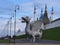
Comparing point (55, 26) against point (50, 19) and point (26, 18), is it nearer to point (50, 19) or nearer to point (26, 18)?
point (50, 19)

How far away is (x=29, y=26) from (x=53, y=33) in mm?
21260

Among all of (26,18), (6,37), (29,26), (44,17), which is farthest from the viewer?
(44,17)

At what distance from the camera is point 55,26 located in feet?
180

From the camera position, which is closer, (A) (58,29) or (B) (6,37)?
(B) (6,37)

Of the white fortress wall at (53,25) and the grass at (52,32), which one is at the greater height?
the white fortress wall at (53,25)

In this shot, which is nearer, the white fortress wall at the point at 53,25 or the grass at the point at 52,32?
the grass at the point at 52,32

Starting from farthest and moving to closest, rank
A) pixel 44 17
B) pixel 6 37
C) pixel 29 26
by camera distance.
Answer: pixel 44 17, pixel 6 37, pixel 29 26

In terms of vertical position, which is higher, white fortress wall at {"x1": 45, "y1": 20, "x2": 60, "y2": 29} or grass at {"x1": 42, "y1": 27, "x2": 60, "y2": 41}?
white fortress wall at {"x1": 45, "y1": 20, "x2": 60, "y2": 29}

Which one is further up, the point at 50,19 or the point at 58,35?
the point at 50,19

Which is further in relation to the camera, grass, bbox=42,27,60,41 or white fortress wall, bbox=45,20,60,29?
white fortress wall, bbox=45,20,60,29

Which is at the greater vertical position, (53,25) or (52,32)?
(53,25)

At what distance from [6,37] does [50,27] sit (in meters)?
18.1

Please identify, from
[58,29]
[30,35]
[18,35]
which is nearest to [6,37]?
[30,35]

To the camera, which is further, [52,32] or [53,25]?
[53,25]
